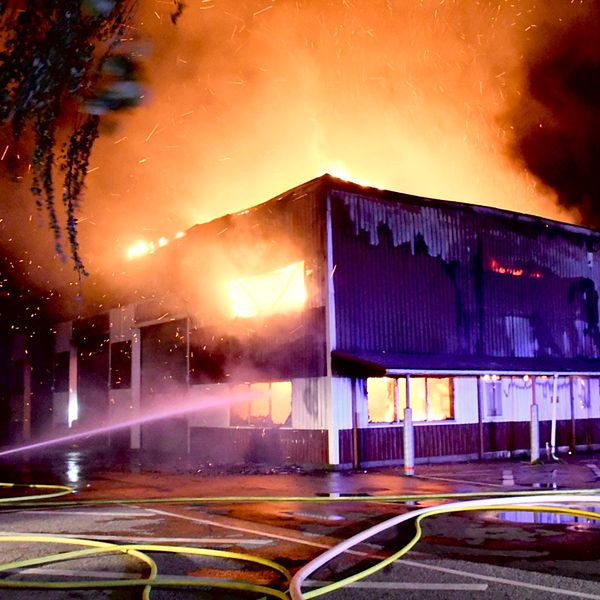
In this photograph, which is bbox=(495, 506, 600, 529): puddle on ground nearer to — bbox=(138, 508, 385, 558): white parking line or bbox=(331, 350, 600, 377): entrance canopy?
bbox=(138, 508, 385, 558): white parking line

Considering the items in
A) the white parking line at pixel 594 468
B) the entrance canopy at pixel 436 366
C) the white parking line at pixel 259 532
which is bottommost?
the white parking line at pixel 594 468

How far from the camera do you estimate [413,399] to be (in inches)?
797

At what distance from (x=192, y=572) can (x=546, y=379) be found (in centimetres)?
1746

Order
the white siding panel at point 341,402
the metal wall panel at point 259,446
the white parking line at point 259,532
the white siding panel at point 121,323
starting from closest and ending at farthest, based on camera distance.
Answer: the white parking line at point 259,532, the white siding panel at point 341,402, the metal wall panel at point 259,446, the white siding panel at point 121,323

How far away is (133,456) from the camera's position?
24.3 metres

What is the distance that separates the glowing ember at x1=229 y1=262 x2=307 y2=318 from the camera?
19578 millimetres

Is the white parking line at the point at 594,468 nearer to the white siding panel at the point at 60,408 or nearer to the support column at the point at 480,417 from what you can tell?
the support column at the point at 480,417

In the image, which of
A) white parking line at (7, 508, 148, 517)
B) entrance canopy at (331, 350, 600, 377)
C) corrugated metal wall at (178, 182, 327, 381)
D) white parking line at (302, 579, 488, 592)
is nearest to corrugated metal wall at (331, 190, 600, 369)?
entrance canopy at (331, 350, 600, 377)

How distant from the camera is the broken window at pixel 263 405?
1981 cm

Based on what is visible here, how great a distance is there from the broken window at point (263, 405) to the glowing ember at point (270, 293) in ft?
6.77

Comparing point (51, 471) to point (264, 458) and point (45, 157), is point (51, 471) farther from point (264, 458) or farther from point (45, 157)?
point (45, 157)

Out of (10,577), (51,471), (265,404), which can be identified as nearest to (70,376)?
(51,471)

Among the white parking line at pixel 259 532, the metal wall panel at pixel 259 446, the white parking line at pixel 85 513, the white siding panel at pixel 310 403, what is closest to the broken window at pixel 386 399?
the white siding panel at pixel 310 403

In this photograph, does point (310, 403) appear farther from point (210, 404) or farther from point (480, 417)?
point (480, 417)
